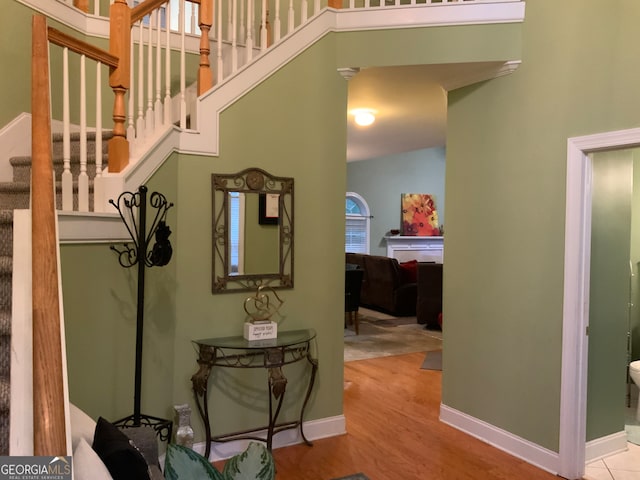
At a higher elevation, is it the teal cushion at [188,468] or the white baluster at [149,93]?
the white baluster at [149,93]

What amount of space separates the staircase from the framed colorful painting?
7.98 m

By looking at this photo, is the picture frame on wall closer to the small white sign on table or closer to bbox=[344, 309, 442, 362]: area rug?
the small white sign on table

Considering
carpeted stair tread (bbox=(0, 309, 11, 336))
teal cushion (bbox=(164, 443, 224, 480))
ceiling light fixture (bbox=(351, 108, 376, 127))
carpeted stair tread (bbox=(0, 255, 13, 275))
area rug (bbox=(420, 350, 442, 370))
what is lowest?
area rug (bbox=(420, 350, 442, 370))

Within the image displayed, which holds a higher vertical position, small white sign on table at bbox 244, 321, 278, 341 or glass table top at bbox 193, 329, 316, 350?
small white sign on table at bbox 244, 321, 278, 341

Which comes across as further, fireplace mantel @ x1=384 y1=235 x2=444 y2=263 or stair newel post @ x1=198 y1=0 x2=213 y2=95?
fireplace mantel @ x1=384 y1=235 x2=444 y2=263

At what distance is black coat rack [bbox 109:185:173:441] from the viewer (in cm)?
241

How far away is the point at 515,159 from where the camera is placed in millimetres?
3146

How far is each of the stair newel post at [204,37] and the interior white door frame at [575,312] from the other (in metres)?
2.14

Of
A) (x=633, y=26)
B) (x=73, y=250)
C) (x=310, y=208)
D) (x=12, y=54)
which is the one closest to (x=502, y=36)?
(x=633, y=26)

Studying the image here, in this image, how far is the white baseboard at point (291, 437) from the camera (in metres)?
3.02

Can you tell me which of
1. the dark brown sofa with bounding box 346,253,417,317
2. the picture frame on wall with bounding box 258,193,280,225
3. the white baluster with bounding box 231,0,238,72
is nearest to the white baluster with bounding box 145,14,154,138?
the white baluster with bounding box 231,0,238,72

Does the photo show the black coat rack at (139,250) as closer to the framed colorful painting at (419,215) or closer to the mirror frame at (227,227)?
the mirror frame at (227,227)

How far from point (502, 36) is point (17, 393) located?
3.15m

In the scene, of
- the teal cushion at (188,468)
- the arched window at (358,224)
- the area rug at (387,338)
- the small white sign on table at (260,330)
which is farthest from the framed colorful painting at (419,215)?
the teal cushion at (188,468)
